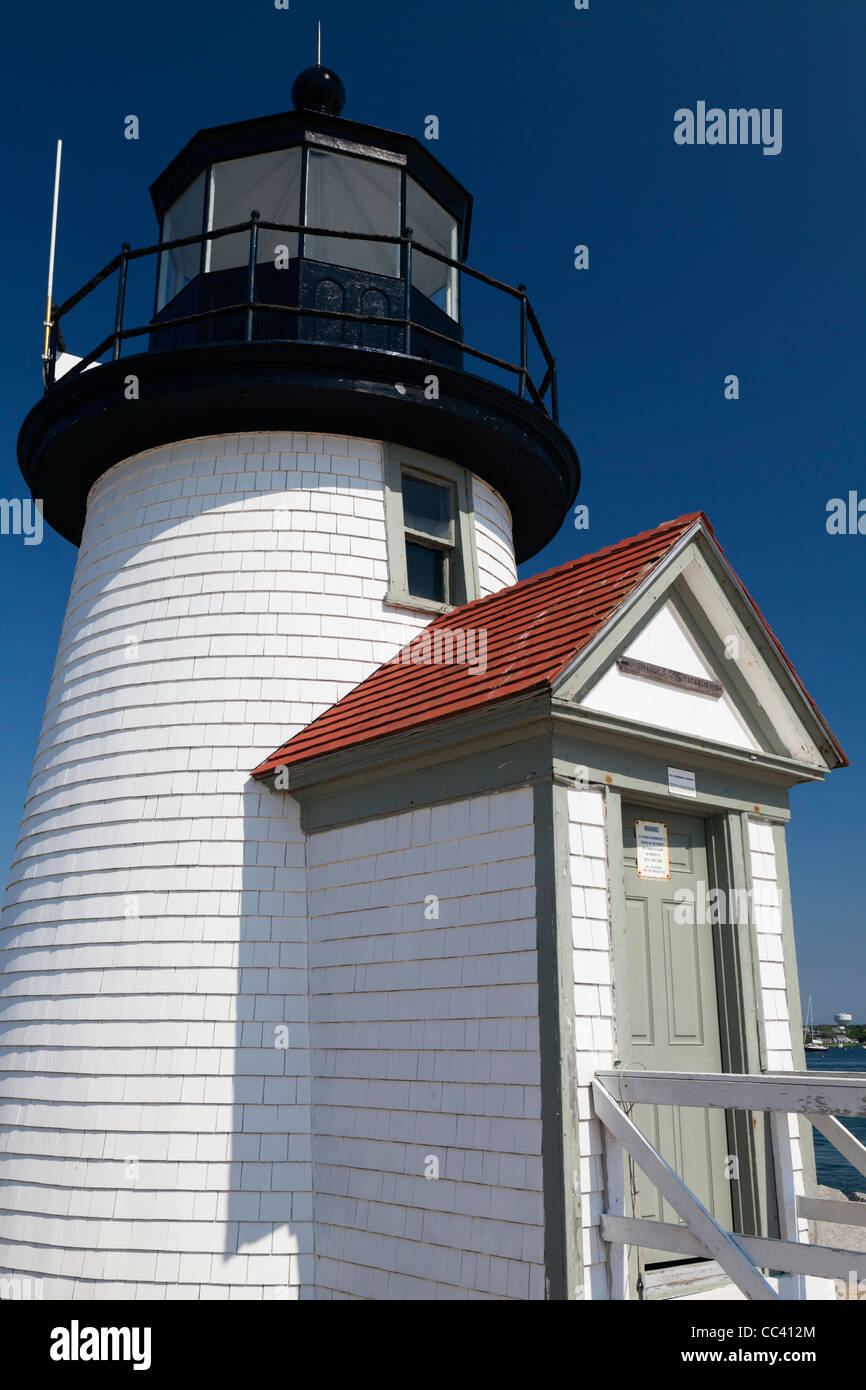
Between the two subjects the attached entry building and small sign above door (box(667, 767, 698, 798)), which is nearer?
the attached entry building

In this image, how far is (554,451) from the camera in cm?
984

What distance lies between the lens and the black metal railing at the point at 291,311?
327 inches

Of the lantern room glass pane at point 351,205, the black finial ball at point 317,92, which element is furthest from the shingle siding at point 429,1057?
the black finial ball at point 317,92

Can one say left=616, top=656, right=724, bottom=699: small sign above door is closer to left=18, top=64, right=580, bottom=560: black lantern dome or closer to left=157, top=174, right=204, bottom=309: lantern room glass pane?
left=18, top=64, right=580, bottom=560: black lantern dome

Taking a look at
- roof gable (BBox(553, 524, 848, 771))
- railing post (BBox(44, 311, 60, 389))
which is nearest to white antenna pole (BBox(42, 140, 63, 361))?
railing post (BBox(44, 311, 60, 389))

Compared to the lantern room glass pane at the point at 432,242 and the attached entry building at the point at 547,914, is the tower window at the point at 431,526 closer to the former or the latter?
the attached entry building at the point at 547,914

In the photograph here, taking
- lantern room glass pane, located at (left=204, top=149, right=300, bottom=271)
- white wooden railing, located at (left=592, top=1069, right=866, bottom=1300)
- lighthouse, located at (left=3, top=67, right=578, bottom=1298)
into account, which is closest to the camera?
white wooden railing, located at (left=592, top=1069, right=866, bottom=1300)

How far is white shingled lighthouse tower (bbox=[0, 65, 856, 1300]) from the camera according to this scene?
5.85m

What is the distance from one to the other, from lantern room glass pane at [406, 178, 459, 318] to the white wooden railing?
7841 mm

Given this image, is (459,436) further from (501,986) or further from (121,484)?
(501,986)

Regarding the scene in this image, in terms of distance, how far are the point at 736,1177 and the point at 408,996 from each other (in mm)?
2205

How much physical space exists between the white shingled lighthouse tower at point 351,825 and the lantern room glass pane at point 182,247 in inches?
9.0

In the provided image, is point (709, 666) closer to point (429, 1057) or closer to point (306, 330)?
point (429, 1057)

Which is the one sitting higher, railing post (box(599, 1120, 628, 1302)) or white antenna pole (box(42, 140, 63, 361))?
white antenna pole (box(42, 140, 63, 361))
